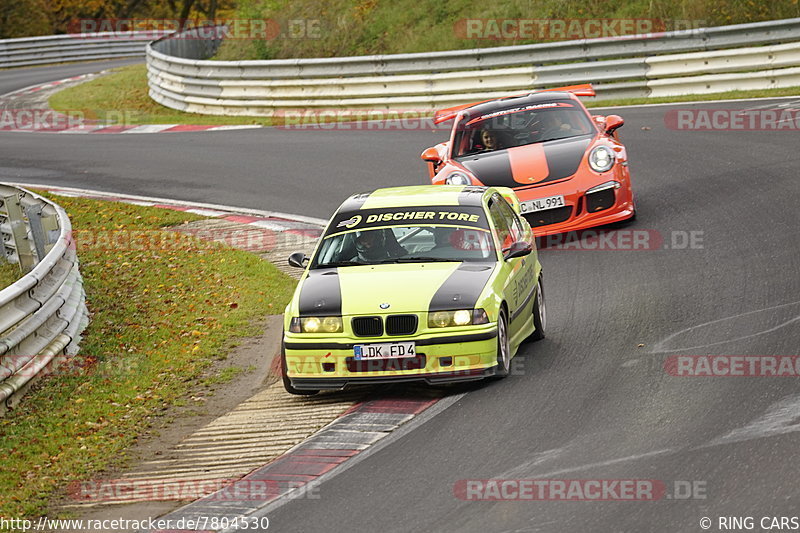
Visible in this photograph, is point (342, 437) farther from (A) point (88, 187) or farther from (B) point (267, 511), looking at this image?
(A) point (88, 187)

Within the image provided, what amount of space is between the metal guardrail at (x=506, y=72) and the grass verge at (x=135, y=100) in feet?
1.13

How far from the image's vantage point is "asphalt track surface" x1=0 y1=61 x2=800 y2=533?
6.45 meters

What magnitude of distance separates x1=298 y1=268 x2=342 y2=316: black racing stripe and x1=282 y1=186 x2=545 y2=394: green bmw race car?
0.01 metres

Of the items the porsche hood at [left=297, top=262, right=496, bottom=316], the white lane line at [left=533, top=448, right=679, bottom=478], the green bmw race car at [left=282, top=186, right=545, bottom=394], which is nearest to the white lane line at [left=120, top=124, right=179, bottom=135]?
the green bmw race car at [left=282, top=186, right=545, bottom=394]

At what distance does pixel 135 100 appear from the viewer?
30.8 meters

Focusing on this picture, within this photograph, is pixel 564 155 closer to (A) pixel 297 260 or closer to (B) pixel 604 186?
(B) pixel 604 186

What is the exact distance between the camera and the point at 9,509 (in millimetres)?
7211

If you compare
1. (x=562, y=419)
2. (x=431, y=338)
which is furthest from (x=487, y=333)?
(x=562, y=419)

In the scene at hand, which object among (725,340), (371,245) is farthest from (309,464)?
(725,340)

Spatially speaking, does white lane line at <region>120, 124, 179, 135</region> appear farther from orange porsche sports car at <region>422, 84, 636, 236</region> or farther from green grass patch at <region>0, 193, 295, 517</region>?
A: orange porsche sports car at <region>422, 84, 636, 236</region>

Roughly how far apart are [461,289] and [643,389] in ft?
4.84

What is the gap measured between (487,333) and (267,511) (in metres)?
2.37

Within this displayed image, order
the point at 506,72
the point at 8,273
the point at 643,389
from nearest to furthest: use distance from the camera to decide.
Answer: the point at 643,389
the point at 8,273
the point at 506,72

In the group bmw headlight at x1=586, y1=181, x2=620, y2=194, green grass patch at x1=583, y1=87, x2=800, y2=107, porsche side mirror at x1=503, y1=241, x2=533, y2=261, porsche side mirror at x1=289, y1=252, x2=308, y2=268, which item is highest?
porsche side mirror at x1=503, y1=241, x2=533, y2=261
